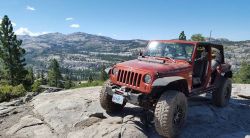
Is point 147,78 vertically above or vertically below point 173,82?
above

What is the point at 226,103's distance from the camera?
12.3 meters

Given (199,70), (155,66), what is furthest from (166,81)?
(199,70)

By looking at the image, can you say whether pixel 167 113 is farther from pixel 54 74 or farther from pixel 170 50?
pixel 54 74

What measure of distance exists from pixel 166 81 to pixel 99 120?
2659 millimetres

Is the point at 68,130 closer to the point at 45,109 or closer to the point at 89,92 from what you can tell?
the point at 45,109

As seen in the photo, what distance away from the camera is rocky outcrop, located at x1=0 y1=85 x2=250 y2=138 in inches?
350

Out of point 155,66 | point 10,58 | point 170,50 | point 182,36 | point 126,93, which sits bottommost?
point 10,58

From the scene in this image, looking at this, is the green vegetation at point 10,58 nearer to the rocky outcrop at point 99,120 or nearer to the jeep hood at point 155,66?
the rocky outcrop at point 99,120

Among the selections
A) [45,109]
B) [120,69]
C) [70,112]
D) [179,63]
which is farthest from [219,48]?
[45,109]

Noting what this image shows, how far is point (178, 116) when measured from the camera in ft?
28.6

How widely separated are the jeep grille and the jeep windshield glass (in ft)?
6.87

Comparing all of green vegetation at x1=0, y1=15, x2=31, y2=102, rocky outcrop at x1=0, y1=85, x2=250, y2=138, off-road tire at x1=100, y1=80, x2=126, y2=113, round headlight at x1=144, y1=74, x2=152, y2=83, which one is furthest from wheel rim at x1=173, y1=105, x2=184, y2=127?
green vegetation at x1=0, y1=15, x2=31, y2=102

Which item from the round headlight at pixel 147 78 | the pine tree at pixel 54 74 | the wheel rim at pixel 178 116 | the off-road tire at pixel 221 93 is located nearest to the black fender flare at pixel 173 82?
the round headlight at pixel 147 78

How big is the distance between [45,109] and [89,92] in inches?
129
